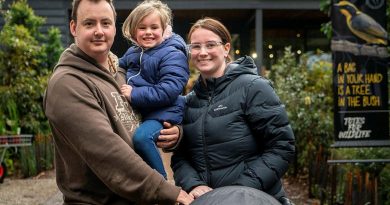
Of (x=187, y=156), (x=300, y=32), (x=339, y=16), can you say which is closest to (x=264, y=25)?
(x=300, y=32)

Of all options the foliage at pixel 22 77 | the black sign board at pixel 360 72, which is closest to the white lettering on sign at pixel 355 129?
the black sign board at pixel 360 72

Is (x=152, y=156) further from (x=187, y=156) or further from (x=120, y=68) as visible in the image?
(x=120, y=68)

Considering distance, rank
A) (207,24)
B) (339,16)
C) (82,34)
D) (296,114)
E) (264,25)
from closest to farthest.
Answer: (82,34) < (207,24) < (339,16) < (296,114) < (264,25)

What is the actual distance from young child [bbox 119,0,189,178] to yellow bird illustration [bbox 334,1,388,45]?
142 inches

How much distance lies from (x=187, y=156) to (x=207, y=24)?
29.2 inches

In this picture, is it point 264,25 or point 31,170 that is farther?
point 264,25

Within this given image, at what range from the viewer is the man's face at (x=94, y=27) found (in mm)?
2539

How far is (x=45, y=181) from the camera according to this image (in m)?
10.3

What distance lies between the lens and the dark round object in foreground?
7.04 ft

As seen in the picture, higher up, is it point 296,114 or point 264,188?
point 264,188

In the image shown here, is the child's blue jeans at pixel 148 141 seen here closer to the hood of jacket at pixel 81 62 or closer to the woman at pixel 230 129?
the woman at pixel 230 129

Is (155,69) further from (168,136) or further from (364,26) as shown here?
(364,26)

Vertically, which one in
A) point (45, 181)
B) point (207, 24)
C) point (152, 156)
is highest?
point (207, 24)

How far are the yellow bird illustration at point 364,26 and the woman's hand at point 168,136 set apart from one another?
3914 mm
